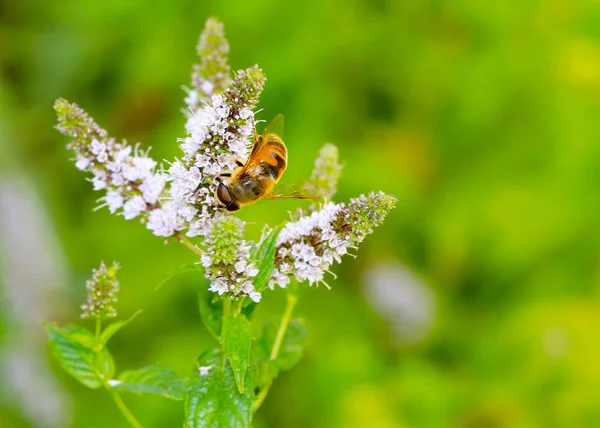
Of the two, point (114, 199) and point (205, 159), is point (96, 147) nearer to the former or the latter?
point (114, 199)

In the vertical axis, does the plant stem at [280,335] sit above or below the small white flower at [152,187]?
below

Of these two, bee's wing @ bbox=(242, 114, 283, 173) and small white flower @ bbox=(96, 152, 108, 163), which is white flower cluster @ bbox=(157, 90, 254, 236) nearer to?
small white flower @ bbox=(96, 152, 108, 163)

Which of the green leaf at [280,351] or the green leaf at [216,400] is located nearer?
the green leaf at [216,400]

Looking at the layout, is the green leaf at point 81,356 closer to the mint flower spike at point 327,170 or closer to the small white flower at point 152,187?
the small white flower at point 152,187

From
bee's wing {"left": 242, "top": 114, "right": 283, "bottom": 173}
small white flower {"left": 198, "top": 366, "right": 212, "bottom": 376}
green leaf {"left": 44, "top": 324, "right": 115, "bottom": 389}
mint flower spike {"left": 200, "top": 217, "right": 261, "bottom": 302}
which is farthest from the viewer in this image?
bee's wing {"left": 242, "top": 114, "right": 283, "bottom": 173}

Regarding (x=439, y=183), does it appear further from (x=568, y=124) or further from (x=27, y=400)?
(x=27, y=400)

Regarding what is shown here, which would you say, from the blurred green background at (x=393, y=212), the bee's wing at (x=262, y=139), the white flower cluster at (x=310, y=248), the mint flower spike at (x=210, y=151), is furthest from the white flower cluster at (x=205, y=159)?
the blurred green background at (x=393, y=212)

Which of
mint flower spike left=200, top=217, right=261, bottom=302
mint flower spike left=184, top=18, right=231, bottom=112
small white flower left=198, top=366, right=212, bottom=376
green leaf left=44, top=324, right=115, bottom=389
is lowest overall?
small white flower left=198, top=366, right=212, bottom=376

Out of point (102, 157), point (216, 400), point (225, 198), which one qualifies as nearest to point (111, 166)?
point (102, 157)

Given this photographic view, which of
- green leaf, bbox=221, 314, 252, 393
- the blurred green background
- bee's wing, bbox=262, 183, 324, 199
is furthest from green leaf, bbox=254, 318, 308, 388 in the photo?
the blurred green background
